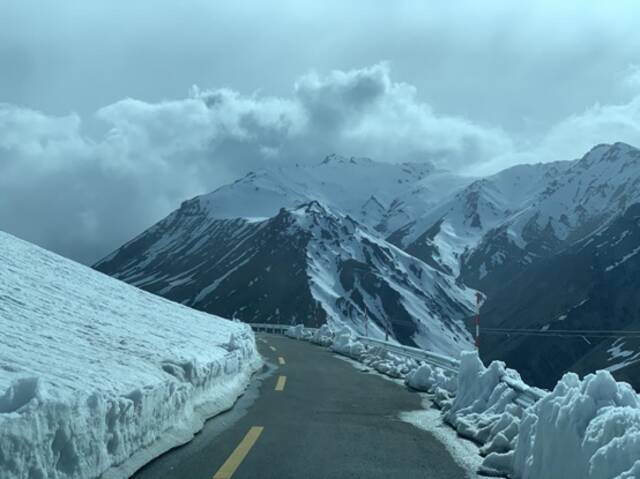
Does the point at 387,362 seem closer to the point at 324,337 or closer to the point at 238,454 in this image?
the point at 238,454

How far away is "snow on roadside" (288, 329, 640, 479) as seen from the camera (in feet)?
20.1

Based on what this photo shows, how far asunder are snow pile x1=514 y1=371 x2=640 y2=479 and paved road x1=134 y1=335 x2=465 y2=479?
1126 millimetres

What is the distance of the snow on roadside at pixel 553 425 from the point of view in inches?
241

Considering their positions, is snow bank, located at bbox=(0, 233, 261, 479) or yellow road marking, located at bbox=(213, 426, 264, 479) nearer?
snow bank, located at bbox=(0, 233, 261, 479)

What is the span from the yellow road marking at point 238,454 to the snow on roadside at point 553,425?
294 centimetres

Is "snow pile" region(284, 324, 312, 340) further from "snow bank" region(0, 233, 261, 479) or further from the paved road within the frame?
the paved road

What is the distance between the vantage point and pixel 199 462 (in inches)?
344

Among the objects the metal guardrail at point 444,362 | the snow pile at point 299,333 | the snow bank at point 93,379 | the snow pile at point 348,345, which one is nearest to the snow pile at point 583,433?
the metal guardrail at point 444,362

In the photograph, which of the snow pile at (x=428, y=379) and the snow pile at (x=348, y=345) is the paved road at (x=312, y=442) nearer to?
the snow pile at (x=428, y=379)

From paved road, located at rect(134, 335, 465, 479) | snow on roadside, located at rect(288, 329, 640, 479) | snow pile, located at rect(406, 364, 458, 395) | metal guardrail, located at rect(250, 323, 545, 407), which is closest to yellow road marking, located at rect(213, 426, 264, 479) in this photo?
paved road, located at rect(134, 335, 465, 479)

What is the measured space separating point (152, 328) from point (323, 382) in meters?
4.96

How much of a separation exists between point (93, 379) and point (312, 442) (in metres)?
3.15

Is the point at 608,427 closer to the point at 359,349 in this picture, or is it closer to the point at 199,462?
the point at 199,462

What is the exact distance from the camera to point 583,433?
22.7ft
